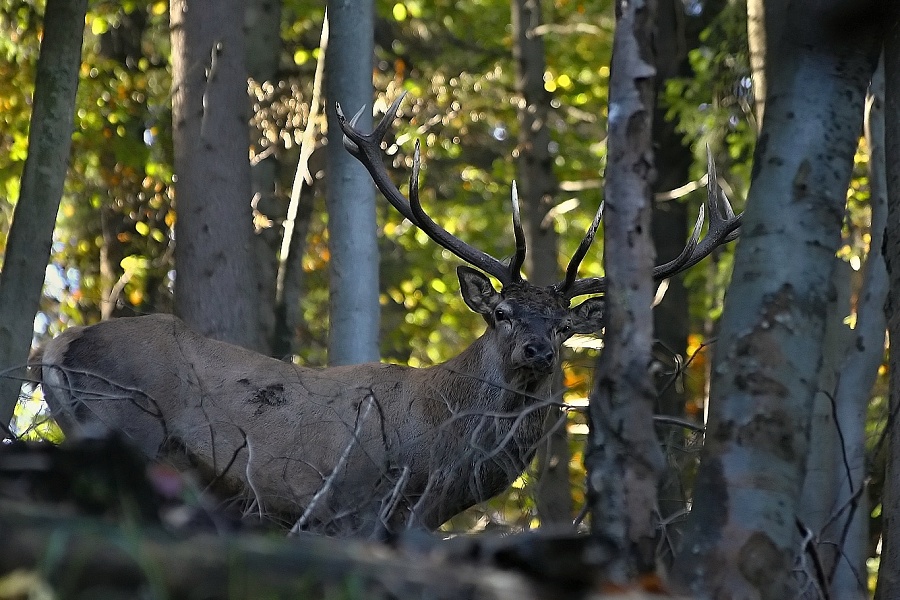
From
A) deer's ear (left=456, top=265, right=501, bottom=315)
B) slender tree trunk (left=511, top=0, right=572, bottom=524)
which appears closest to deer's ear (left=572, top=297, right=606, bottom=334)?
deer's ear (left=456, top=265, right=501, bottom=315)

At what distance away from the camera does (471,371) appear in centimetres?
763

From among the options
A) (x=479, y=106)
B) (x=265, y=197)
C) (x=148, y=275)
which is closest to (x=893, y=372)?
(x=265, y=197)

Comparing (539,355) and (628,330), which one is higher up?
(628,330)

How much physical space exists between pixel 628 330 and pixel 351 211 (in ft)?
15.8

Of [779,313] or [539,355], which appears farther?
[539,355]

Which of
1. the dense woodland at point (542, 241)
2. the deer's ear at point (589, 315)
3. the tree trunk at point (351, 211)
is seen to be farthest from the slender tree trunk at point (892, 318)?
the tree trunk at point (351, 211)

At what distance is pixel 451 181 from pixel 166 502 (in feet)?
46.6

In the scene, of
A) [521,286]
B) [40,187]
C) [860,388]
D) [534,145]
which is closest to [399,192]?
[521,286]

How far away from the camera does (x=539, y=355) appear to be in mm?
7059

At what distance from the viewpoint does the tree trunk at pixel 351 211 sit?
8.29 metres

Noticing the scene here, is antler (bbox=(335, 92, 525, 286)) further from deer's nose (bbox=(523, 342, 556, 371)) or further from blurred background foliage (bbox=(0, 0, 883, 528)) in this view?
blurred background foliage (bbox=(0, 0, 883, 528))

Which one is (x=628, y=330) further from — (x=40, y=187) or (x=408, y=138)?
(x=408, y=138)

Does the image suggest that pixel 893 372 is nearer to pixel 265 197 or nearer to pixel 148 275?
pixel 265 197

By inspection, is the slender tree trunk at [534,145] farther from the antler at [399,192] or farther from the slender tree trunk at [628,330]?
the slender tree trunk at [628,330]
